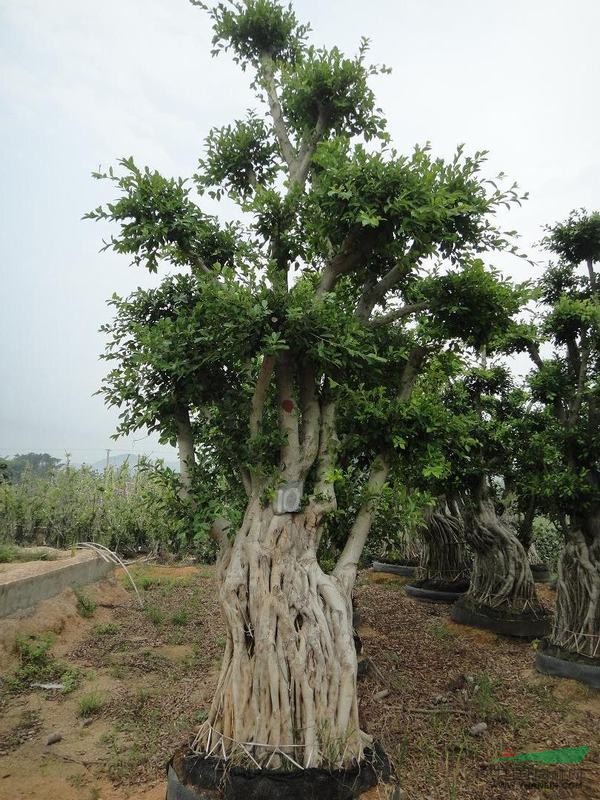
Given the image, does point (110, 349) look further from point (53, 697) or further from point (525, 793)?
point (525, 793)

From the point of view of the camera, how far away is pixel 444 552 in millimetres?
12891

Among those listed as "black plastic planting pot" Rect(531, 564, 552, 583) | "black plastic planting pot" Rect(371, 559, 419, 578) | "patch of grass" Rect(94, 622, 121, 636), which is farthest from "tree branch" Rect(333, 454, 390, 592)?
"black plastic planting pot" Rect(531, 564, 552, 583)

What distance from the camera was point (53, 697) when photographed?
6.69 meters

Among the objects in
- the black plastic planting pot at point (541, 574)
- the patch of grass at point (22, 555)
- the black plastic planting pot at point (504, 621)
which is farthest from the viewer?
the black plastic planting pot at point (541, 574)

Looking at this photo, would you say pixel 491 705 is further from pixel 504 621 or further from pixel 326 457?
pixel 504 621

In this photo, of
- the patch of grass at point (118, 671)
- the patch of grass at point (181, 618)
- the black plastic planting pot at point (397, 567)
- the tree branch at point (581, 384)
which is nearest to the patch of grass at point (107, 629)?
the patch of grass at point (181, 618)

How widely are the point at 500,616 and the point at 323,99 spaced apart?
841 centimetres

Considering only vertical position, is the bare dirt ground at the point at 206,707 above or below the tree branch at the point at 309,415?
below

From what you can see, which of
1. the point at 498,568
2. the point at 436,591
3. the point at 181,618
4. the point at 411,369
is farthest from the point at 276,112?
the point at 436,591

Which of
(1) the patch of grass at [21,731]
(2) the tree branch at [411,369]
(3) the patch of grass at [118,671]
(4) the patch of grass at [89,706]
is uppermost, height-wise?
(2) the tree branch at [411,369]

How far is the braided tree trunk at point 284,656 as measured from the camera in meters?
4.09

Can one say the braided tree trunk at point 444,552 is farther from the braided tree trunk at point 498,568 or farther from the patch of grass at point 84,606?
the patch of grass at point 84,606

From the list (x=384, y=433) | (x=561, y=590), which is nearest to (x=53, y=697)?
(x=384, y=433)

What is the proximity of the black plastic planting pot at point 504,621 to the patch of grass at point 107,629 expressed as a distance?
19.8 ft
